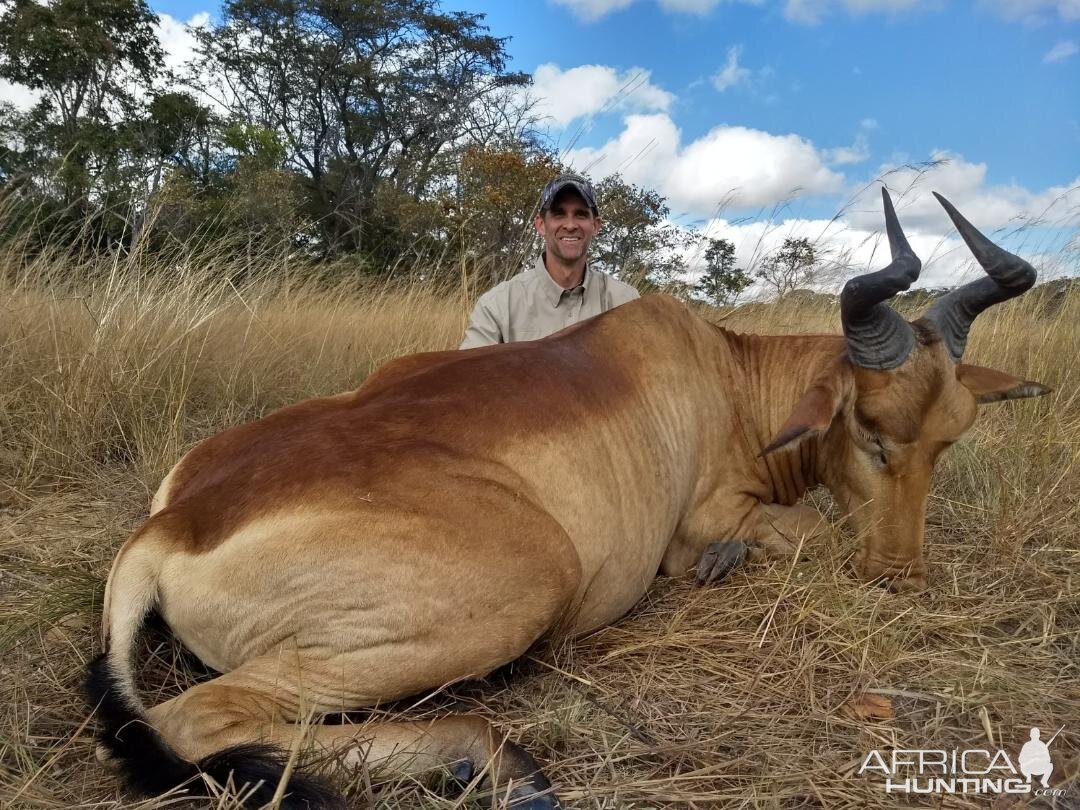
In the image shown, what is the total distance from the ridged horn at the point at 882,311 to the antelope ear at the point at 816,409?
13 cm

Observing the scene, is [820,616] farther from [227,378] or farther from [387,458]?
[227,378]

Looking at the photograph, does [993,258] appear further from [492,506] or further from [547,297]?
[547,297]

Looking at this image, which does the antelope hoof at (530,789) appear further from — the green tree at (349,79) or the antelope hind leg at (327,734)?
the green tree at (349,79)

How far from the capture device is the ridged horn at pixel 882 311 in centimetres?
303

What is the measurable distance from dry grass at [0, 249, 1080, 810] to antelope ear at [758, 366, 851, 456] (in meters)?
0.68

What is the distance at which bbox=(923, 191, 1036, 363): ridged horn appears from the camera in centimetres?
324

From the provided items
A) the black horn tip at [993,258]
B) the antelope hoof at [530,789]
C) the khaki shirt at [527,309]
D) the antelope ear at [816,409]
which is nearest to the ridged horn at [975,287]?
the black horn tip at [993,258]

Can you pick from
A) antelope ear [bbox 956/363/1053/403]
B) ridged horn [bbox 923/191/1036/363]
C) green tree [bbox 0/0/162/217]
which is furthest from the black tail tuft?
green tree [bbox 0/0/162/217]

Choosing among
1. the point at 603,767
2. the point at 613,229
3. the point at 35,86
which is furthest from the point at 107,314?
the point at 35,86

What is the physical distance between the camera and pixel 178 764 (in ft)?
6.22

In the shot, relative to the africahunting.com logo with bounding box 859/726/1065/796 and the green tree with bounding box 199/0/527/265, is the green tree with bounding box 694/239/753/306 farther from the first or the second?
the green tree with bounding box 199/0/527/265

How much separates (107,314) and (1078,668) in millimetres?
5491

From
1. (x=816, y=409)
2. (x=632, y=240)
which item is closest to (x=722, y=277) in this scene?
(x=632, y=240)

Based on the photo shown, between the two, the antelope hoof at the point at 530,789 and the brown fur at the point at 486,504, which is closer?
the antelope hoof at the point at 530,789
